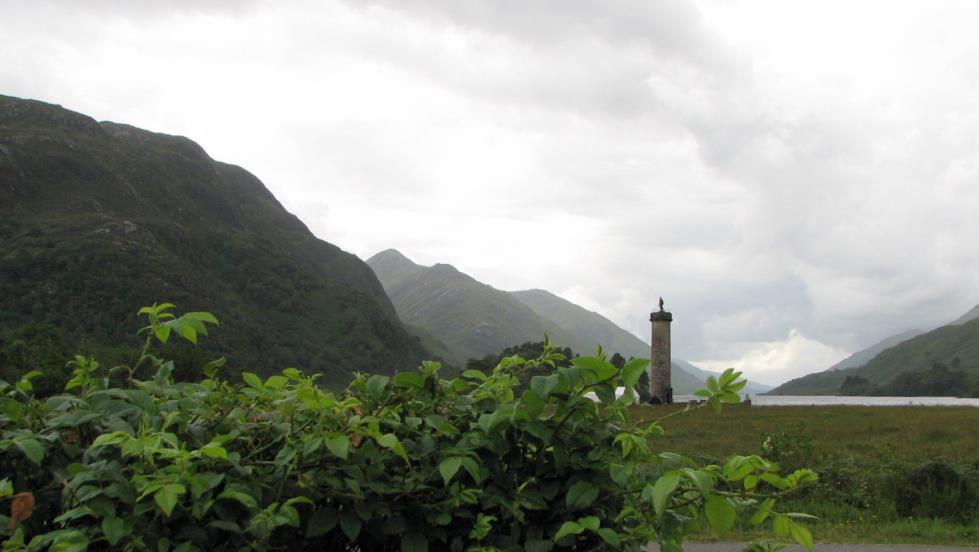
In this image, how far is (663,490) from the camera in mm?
1760

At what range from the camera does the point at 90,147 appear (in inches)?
5832

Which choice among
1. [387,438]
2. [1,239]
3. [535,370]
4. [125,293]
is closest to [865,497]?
[535,370]

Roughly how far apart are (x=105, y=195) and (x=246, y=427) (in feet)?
489

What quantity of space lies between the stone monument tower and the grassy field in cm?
1032

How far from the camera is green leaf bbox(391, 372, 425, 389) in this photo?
231cm

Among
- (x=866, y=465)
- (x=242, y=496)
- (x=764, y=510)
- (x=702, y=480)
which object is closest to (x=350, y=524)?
(x=242, y=496)

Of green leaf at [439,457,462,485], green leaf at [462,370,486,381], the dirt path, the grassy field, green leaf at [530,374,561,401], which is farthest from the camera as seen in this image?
the grassy field

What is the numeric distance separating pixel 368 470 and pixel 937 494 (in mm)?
9889

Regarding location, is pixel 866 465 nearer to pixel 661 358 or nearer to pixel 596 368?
pixel 596 368

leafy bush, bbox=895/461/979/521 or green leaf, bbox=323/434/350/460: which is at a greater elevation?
green leaf, bbox=323/434/350/460

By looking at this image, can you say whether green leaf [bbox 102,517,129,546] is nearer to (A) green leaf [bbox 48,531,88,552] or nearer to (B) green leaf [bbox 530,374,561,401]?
(A) green leaf [bbox 48,531,88,552]

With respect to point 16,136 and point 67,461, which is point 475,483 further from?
point 16,136

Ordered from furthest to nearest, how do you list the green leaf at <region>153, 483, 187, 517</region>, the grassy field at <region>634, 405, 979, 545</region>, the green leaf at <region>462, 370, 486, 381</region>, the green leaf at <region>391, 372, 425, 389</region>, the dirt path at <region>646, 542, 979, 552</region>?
1. the grassy field at <region>634, 405, 979, 545</region>
2. the dirt path at <region>646, 542, 979, 552</region>
3. the green leaf at <region>462, 370, 486, 381</region>
4. the green leaf at <region>391, 372, 425, 389</region>
5. the green leaf at <region>153, 483, 187, 517</region>

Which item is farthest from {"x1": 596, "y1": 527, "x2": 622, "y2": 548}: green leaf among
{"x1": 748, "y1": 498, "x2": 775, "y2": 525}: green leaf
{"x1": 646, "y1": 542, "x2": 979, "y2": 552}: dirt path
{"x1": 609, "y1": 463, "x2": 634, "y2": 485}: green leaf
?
{"x1": 646, "y1": 542, "x2": 979, "y2": 552}: dirt path
